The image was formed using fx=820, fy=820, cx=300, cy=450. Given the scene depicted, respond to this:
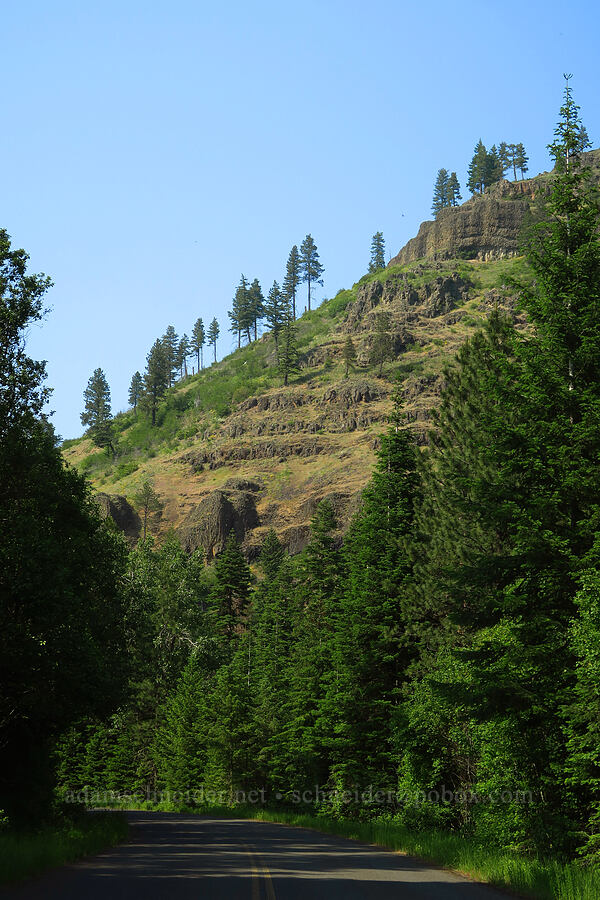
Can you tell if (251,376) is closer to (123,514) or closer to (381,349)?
(381,349)

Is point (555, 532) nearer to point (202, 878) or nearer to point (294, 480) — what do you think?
point (202, 878)

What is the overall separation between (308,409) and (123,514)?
39086 millimetres

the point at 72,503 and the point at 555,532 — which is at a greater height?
the point at 72,503

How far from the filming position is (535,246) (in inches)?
826

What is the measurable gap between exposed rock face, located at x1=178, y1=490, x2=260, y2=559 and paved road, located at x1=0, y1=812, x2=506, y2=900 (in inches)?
3449

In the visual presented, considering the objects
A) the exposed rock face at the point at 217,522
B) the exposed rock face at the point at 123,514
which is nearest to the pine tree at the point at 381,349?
the exposed rock face at the point at 217,522

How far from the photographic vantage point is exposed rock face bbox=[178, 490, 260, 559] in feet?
363

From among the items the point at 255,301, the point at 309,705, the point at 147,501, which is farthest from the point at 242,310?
the point at 309,705

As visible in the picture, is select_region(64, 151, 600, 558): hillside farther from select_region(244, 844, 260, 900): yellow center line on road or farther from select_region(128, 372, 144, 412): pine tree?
select_region(244, 844, 260, 900): yellow center line on road

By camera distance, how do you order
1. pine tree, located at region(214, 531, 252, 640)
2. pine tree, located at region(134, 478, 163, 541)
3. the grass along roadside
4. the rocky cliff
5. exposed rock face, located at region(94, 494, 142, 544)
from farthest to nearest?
the rocky cliff < pine tree, located at region(134, 478, 163, 541) < exposed rock face, located at region(94, 494, 142, 544) < pine tree, located at region(214, 531, 252, 640) < the grass along roadside

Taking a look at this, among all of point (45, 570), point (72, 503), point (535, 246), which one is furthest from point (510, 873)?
point (72, 503)

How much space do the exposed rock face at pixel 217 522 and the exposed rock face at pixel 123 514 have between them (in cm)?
666

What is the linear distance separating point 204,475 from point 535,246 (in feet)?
366

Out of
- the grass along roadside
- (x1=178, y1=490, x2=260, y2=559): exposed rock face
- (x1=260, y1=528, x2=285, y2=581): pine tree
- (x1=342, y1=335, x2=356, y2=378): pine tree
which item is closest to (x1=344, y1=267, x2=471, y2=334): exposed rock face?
(x1=342, y1=335, x2=356, y2=378): pine tree
